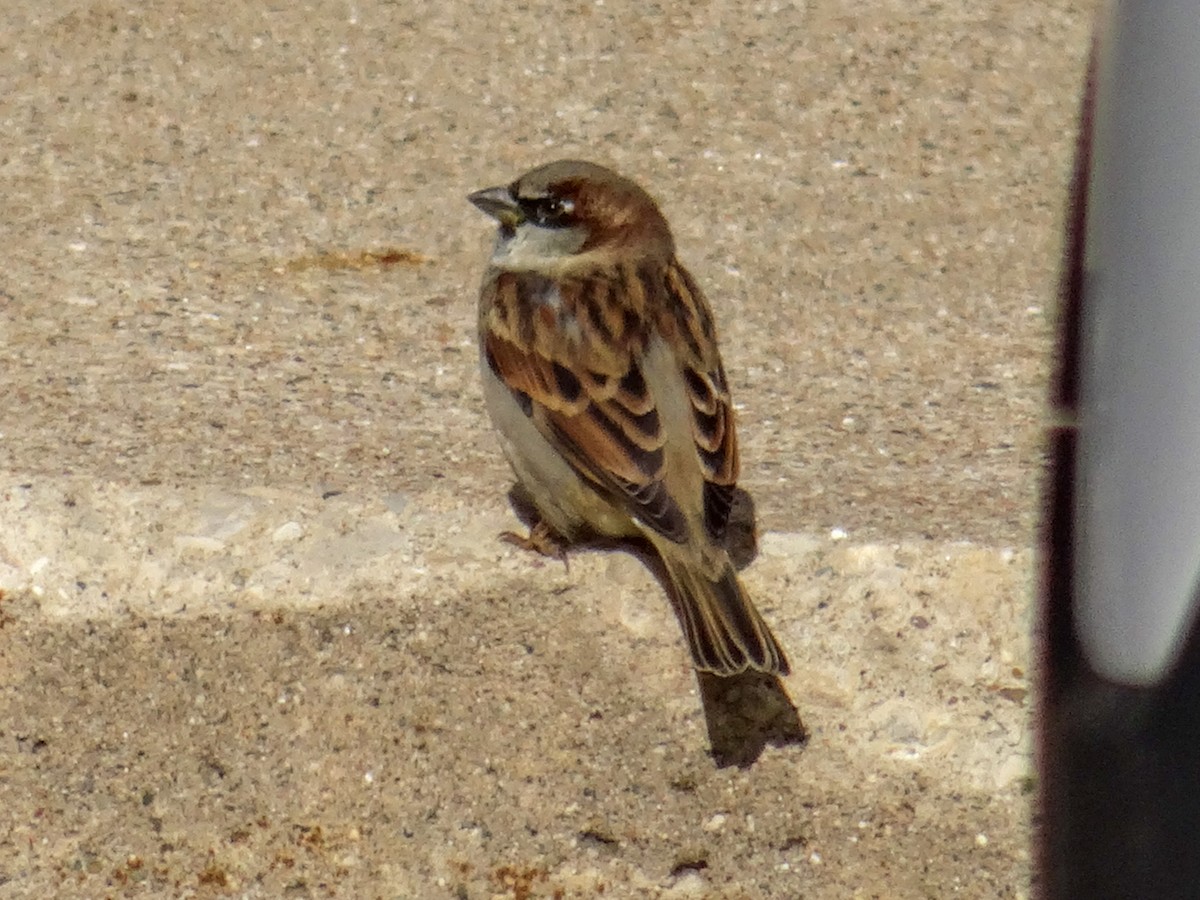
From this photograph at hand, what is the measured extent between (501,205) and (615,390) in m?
0.77

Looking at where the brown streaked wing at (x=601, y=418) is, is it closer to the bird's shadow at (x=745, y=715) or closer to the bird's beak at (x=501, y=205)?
the bird's shadow at (x=745, y=715)

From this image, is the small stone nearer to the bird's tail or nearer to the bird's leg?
the bird's leg

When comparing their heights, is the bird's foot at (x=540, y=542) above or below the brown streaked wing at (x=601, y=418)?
below

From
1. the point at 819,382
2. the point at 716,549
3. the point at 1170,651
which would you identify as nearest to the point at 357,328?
the point at 819,382

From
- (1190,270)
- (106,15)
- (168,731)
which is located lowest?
(168,731)

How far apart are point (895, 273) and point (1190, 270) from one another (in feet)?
9.23

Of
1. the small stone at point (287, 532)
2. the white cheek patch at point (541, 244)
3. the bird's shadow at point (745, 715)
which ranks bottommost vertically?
the bird's shadow at point (745, 715)

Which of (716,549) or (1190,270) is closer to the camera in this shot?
(1190,270)

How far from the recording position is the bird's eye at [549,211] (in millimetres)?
4605

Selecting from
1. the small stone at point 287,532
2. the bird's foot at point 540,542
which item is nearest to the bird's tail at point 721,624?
the bird's foot at point 540,542

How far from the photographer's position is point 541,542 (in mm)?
3992

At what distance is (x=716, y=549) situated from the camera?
3764mm

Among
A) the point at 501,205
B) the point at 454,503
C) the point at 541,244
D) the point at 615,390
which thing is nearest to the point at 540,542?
the point at 454,503

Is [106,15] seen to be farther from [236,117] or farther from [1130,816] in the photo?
[1130,816]
